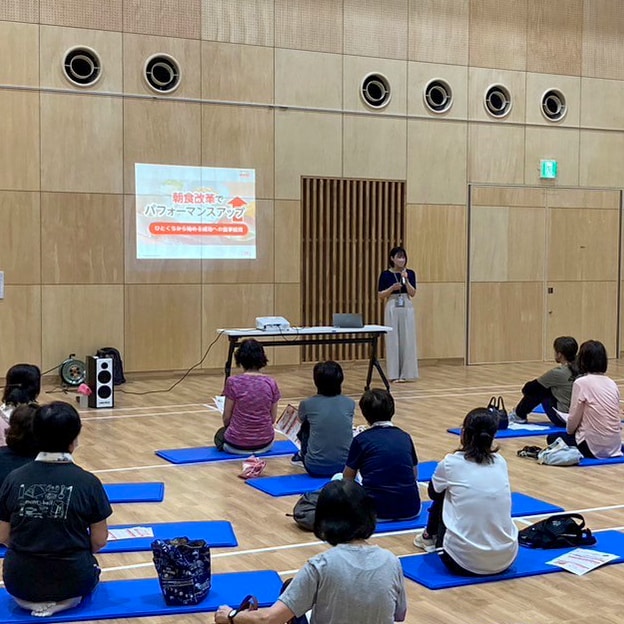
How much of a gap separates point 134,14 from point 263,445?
20.5ft

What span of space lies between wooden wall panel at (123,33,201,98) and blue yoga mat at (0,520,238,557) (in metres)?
7.18

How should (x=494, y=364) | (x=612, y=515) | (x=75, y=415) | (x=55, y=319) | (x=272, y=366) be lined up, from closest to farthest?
(x=75, y=415), (x=612, y=515), (x=55, y=319), (x=272, y=366), (x=494, y=364)

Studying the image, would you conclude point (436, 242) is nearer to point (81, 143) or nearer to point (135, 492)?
point (81, 143)

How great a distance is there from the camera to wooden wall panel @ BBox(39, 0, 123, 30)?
1105 centimetres

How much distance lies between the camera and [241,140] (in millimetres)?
12102

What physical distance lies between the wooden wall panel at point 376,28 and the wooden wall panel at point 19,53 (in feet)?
12.9

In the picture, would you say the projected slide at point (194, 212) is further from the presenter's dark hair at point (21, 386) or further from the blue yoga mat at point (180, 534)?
the blue yoga mat at point (180, 534)

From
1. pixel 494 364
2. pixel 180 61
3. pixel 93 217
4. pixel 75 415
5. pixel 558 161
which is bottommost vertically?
pixel 494 364

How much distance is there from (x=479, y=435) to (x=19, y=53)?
329 inches

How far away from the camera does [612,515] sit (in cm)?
582

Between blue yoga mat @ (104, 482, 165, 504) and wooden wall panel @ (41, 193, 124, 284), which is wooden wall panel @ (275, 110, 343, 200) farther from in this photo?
blue yoga mat @ (104, 482, 165, 504)

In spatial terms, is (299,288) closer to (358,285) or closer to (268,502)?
(358,285)

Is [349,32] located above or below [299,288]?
above

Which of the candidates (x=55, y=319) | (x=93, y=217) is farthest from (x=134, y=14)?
(x=55, y=319)
